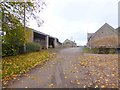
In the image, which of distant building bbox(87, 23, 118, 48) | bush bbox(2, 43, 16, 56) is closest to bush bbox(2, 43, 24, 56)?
bush bbox(2, 43, 16, 56)

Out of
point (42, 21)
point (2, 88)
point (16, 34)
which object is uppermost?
point (42, 21)

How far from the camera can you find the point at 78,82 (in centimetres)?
1008

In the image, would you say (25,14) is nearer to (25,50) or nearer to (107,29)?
(25,50)

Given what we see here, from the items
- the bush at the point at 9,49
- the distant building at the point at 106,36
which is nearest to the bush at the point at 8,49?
the bush at the point at 9,49

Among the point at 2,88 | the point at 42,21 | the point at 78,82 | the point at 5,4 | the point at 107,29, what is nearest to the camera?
the point at 2,88

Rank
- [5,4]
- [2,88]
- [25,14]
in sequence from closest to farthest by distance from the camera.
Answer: [2,88] → [5,4] → [25,14]

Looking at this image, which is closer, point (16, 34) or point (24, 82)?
point (24, 82)

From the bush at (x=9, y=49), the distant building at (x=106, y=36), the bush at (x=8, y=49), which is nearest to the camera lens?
the bush at (x=9, y=49)

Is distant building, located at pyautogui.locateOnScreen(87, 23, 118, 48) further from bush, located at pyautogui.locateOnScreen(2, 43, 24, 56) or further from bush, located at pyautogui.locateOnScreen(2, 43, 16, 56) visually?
bush, located at pyautogui.locateOnScreen(2, 43, 16, 56)

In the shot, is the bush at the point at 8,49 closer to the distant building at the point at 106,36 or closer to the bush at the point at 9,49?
the bush at the point at 9,49

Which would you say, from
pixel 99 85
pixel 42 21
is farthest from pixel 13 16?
pixel 99 85

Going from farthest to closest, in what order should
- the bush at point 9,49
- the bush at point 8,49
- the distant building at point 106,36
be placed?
the distant building at point 106,36, the bush at point 8,49, the bush at point 9,49

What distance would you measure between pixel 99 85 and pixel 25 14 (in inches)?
505

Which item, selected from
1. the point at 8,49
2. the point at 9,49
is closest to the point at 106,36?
the point at 9,49
